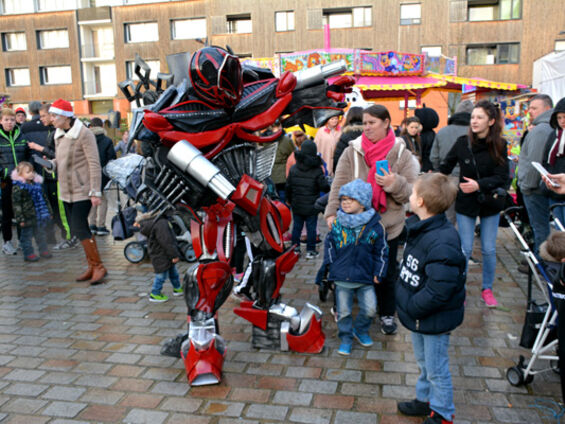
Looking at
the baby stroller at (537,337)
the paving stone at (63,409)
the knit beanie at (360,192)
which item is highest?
the knit beanie at (360,192)

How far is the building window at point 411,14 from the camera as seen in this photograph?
91.9 feet

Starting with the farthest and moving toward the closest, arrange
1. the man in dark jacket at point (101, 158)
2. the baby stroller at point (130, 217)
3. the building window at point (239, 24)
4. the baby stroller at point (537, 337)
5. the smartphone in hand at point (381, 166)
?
the building window at point (239, 24)
the man in dark jacket at point (101, 158)
the baby stroller at point (130, 217)
the smartphone in hand at point (381, 166)
the baby stroller at point (537, 337)

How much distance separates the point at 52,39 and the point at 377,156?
3888 centimetres

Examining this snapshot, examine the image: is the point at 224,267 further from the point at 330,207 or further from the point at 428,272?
the point at 428,272

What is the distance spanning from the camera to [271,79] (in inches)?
150

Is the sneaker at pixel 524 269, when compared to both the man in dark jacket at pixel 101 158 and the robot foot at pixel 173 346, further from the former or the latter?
the man in dark jacket at pixel 101 158

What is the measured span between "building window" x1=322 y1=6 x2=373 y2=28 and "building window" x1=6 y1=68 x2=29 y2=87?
23482 millimetres

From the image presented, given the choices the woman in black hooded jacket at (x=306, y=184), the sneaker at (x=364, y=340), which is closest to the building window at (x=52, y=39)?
the woman in black hooded jacket at (x=306, y=184)

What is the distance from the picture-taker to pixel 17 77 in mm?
35875

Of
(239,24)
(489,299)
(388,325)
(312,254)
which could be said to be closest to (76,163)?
(312,254)

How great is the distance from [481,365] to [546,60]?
9454mm

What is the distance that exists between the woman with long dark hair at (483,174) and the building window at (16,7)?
133 ft

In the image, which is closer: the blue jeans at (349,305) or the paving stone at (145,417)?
the paving stone at (145,417)

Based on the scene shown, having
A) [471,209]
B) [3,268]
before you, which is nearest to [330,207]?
[471,209]
